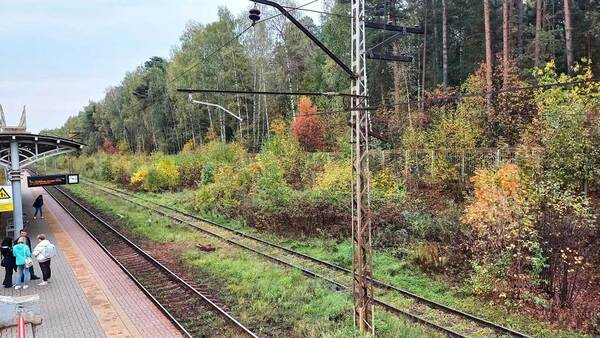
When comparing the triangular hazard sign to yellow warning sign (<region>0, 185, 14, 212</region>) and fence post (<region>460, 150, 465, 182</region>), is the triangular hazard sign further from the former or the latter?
fence post (<region>460, 150, 465, 182</region>)

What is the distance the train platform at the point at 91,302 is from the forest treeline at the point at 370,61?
1098cm

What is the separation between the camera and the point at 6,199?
1802 cm

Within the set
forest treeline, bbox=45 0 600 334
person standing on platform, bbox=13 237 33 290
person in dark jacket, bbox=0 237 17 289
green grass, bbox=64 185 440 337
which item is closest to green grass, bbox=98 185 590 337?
forest treeline, bbox=45 0 600 334

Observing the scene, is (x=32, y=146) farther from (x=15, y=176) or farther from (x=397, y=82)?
(x=397, y=82)

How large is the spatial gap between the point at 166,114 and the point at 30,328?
55.6 meters

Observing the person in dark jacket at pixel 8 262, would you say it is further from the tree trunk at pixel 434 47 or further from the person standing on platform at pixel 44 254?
the tree trunk at pixel 434 47

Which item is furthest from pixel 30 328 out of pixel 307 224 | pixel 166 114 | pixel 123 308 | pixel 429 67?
pixel 166 114

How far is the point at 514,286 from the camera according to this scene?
495 inches

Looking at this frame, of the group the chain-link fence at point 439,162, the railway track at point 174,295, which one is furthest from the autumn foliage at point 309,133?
the railway track at point 174,295

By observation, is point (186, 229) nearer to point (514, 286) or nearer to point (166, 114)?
point (514, 286)

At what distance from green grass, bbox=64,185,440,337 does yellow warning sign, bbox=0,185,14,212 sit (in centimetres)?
710

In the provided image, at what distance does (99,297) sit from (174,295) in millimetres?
1995

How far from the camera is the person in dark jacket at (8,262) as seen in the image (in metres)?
13.2

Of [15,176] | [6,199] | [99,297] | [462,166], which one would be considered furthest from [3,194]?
[462,166]
